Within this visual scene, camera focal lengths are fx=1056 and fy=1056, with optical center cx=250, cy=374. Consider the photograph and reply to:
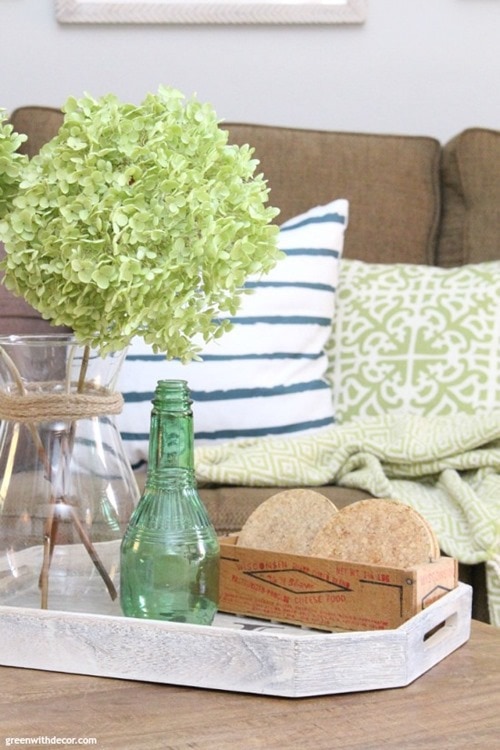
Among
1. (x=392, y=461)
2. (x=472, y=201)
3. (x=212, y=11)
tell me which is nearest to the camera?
(x=392, y=461)

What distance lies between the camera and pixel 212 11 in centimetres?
252

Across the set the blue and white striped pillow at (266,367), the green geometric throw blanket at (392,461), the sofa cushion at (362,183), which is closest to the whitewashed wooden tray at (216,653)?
the green geometric throw blanket at (392,461)

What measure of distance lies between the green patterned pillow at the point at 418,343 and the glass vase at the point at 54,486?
1107 millimetres

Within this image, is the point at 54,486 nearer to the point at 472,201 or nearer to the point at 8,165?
the point at 8,165

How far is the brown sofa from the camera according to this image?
83.4 inches

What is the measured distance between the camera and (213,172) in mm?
739

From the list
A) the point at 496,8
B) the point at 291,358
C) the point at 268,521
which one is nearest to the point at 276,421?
the point at 291,358

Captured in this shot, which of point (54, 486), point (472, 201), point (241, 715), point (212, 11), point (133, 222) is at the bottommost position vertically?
point (241, 715)

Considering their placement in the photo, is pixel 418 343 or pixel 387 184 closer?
pixel 418 343

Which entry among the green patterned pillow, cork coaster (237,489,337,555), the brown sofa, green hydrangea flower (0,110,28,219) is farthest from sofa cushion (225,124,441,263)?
green hydrangea flower (0,110,28,219)

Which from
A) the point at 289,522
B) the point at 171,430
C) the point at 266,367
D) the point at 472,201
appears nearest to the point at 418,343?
the point at 266,367

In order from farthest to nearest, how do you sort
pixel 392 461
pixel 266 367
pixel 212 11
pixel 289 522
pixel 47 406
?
pixel 212 11 < pixel 266 367 < pixel 392 461 < pixel 289 522 < pixel 47 406

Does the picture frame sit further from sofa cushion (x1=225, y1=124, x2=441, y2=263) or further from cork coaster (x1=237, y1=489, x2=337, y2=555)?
cork coaster (x1=237, y1=489, x2=337, y2=555)

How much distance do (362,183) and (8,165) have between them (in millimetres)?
1478
